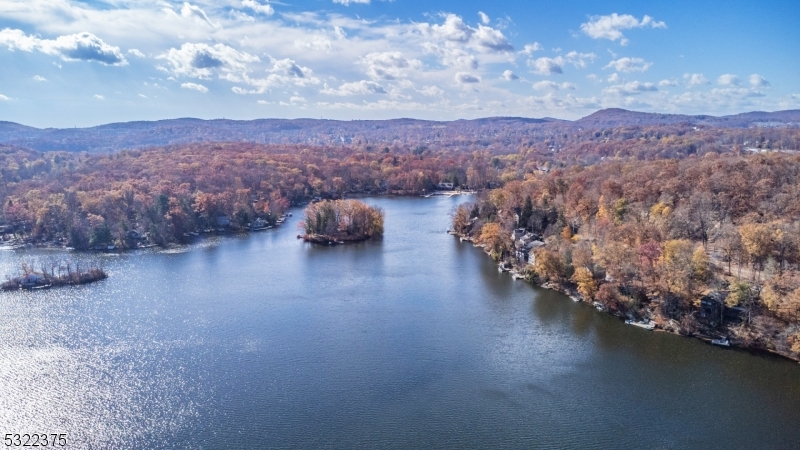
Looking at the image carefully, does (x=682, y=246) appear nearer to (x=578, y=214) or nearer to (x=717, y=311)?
(x=717, y=311)

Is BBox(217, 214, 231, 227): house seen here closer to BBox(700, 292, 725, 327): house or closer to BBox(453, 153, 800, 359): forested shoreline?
BBox(453, 153, 800, 359): forested shoreline

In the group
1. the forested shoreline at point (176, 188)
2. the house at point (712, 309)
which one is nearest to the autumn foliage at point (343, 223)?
the forested shoreline at point (176, 188)

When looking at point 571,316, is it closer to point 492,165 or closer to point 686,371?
point 686,371

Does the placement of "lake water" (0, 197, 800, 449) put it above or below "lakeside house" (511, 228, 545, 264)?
below

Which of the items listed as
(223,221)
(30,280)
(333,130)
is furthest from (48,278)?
(333,130)

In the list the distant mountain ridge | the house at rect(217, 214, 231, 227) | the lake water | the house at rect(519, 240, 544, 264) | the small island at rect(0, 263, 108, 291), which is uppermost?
the distant mountain ridge

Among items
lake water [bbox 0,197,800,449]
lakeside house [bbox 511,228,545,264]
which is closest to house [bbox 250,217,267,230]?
lake water [bbox 0,197,800,449]
